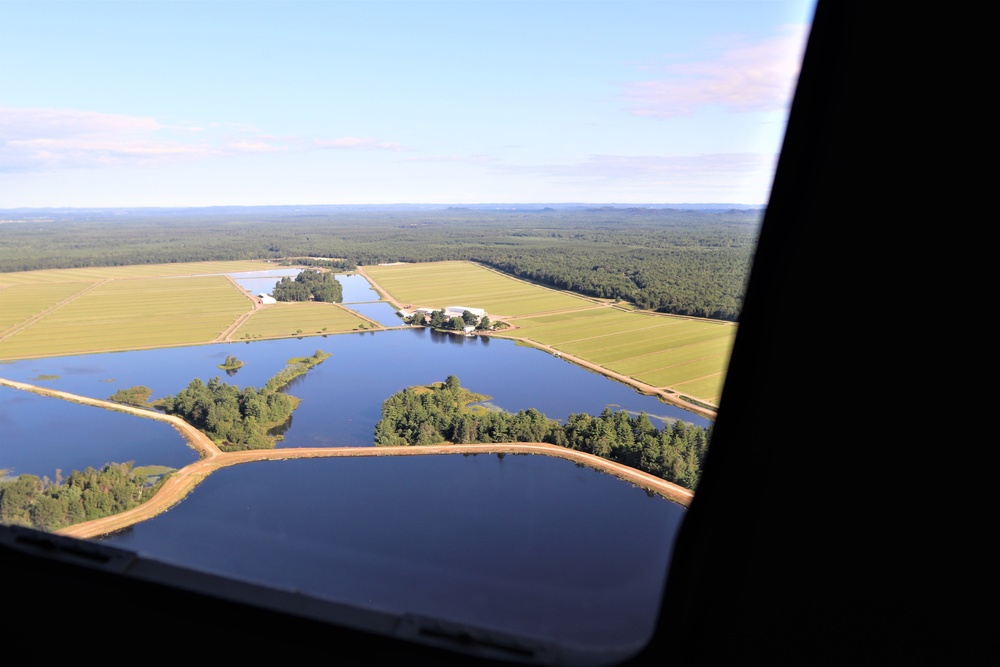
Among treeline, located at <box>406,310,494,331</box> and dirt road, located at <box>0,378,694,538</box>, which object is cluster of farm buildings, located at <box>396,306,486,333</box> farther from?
dirt road, located at <box>0,378,694,538</box>

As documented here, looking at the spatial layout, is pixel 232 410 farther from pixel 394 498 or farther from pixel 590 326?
pixel 590 326

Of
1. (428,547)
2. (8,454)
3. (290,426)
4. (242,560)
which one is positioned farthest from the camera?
(290,426)

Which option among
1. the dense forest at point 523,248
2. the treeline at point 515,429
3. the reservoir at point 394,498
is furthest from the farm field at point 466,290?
the treeline at point 515,429

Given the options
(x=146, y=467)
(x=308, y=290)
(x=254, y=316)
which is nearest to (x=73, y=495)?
(x=146, y=467)

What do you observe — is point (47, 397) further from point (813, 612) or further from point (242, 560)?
point (813, 612)

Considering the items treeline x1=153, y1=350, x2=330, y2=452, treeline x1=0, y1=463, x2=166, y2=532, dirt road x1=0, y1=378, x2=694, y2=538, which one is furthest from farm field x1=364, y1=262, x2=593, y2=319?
treeline x1=0, y1=463, x2=166, y2=532

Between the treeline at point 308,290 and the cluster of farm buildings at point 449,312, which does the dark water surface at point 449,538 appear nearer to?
Answer: the cluster of farm buildings at point 449,312

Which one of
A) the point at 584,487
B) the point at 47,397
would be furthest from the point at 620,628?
the point at 47,397
